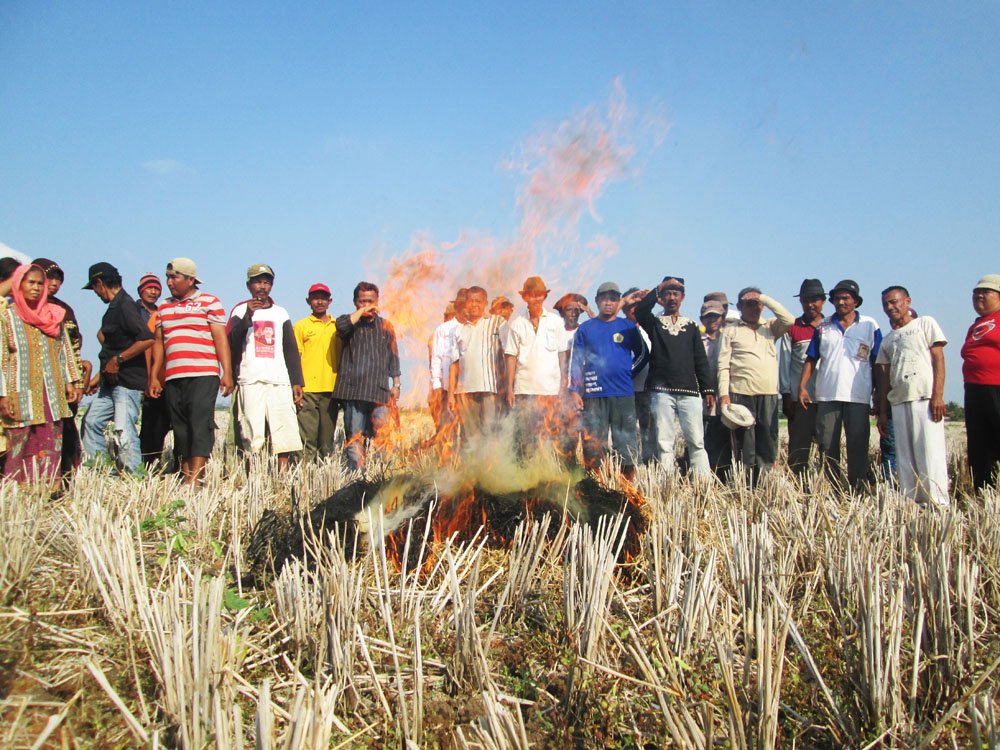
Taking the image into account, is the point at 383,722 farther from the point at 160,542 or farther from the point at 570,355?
→ the point at 570,355

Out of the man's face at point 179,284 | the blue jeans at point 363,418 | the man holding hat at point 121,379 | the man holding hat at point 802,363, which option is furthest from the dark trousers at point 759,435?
the man holding hat at point 121,379

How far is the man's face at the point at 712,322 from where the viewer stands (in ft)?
26.8

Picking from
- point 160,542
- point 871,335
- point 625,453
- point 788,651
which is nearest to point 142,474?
point 160,542

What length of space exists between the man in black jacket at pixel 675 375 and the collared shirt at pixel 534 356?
1.26 m

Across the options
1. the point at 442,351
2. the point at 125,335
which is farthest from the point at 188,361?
the point at 442,351

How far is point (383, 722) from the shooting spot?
227cm

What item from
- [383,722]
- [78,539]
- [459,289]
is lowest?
[383,722]

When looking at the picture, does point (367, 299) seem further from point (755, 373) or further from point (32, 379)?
point (755, 373)

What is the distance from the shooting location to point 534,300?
6.48 m

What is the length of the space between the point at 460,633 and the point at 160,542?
2358 mm

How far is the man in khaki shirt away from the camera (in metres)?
7.45

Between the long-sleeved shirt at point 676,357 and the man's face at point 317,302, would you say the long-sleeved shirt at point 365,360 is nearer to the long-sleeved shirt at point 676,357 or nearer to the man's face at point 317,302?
the man's face at point 317,302

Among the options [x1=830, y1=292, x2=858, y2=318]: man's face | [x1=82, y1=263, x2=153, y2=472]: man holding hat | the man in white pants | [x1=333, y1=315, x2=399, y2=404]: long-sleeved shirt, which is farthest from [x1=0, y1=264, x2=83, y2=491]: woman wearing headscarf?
[x1=830, y1=292, x2=858, y2=318]: man's face

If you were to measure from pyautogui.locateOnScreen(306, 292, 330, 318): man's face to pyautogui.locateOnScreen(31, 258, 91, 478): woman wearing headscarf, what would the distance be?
2484 millimetres
